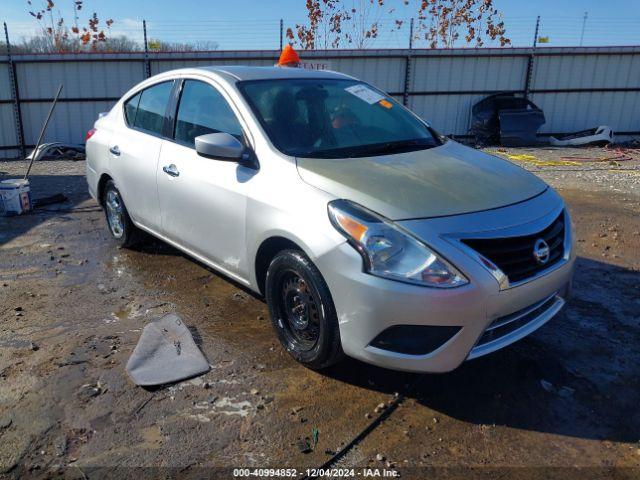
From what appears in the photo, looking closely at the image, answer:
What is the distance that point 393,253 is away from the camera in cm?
271

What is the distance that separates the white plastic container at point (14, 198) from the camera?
6902 millimetres

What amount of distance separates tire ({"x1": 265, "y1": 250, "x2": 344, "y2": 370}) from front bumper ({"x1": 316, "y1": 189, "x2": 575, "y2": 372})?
0.09 metres

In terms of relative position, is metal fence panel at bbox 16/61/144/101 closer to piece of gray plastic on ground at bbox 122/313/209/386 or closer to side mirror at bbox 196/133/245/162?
piece of gray plastic on ground at bbox 122/313/209/386

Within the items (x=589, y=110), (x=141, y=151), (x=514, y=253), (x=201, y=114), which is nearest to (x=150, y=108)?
(x=141, y=151)

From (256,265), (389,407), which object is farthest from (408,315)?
(256,265)

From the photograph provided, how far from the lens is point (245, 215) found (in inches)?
136

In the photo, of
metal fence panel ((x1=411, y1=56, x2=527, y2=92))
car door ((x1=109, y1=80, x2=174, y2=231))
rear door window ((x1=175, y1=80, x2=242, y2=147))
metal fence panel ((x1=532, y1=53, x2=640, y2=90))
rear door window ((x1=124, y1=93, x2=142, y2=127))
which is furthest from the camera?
metal fence panel ((x1=532, y1=53, x2=640, y2=90))

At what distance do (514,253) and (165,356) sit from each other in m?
2.16

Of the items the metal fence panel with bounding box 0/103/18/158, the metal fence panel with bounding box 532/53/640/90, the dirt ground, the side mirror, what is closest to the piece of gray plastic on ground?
the dirt ground

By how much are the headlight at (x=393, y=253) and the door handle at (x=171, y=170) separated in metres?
1.78

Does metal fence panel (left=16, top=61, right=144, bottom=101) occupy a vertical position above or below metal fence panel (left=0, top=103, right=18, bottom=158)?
above

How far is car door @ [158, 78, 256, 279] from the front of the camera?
3592 mm

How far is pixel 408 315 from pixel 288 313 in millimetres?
910

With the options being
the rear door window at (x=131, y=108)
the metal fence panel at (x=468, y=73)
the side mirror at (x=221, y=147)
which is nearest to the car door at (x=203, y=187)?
the side mirror at (x=221, y=147)
